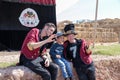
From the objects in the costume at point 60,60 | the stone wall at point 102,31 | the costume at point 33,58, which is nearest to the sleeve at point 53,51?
the costume at point 60,60

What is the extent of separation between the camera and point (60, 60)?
278 inches

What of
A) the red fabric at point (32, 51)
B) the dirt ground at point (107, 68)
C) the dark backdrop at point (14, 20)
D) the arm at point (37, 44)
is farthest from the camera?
the dark backdrop at point (14, 20)

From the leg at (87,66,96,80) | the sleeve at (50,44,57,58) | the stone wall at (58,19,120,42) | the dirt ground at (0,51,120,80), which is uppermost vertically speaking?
the sleeve at (50,44,57,58)

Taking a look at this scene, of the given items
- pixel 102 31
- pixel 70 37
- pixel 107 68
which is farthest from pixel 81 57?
pixel 102 31

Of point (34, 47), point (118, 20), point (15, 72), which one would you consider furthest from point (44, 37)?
point (118, 20)

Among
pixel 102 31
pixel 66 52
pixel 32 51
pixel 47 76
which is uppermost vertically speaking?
pixel 32 51

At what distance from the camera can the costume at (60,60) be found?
702 centimetres

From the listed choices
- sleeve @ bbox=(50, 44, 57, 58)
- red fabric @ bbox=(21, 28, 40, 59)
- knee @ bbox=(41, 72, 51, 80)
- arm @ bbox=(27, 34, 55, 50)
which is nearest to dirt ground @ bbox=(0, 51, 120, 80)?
sleeve @ bbox=(50, 44, 57, 58)

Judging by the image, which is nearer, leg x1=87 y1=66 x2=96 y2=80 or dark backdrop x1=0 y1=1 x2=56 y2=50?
leg x1=87 y1=66 x2=96 y2=80

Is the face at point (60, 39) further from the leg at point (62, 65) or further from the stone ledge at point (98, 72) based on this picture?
the stone ledge at point (98, 72)

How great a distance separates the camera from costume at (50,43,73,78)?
276 inches

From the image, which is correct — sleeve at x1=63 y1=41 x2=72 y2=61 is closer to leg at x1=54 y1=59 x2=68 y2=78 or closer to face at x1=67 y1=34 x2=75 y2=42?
face at x1=67 y1=34 x2=75 y2=42

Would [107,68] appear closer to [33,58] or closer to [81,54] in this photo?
[81,54]

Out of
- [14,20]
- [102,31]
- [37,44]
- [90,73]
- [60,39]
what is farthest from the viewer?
[102,31]
